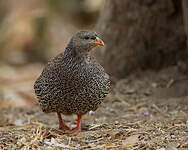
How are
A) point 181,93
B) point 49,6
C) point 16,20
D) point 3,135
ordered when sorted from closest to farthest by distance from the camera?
point 3,135 < point 181,93 < point 16,20 < point 49,6

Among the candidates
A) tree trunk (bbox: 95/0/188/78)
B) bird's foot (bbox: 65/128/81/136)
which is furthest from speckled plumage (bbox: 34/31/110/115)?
tree trunk (bbox: 95/0/188/78)

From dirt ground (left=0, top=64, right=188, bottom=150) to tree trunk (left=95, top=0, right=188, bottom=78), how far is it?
0.30m

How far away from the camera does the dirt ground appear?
4852 millimetres

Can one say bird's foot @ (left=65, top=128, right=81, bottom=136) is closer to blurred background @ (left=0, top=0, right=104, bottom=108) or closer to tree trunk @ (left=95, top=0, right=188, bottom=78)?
tree trunk @ (left=95, top=0, right=188, bottom=78)

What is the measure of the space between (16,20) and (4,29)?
1786 millimetres

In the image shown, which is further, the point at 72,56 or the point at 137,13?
the point at 137,13

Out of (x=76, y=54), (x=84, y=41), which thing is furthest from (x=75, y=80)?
(x=84, y=41)

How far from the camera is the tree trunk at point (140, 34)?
833cm

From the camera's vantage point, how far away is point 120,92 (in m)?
8.09

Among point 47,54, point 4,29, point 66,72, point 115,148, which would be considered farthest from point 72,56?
point 47,54

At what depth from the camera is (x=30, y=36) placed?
14.0 m

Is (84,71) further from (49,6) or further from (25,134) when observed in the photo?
(49,6)

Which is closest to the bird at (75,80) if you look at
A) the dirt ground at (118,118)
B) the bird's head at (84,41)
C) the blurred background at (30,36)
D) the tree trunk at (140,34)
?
the bird's head at (84,41)

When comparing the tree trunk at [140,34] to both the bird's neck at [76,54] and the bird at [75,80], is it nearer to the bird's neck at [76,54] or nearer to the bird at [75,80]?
the bird at [75,80]
